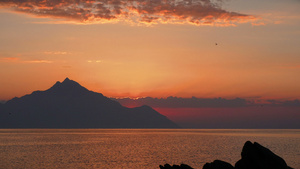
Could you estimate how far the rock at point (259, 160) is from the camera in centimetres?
4516

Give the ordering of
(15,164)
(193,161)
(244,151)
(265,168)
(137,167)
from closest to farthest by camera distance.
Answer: (265,168) < (244,151) < (137,167) < (15,164) < (193,161)

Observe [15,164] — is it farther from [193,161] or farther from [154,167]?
[193,161]

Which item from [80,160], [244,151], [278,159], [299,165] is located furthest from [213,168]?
[80,160]

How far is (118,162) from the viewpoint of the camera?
96312 millimetres

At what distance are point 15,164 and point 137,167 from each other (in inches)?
1216

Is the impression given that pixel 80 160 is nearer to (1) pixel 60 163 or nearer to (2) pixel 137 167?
(1) pixel 60 163

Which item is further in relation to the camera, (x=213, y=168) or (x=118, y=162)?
(x=118, y=162)

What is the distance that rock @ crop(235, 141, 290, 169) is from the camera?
45.2 meters

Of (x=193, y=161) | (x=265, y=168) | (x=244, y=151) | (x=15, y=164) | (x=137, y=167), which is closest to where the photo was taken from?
(x=265, y=168)

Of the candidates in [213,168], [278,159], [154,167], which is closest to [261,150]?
[278,159]

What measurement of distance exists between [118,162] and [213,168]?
52393 mm

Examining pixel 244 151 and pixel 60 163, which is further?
pixel 60 163

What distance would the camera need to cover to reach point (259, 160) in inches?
1794

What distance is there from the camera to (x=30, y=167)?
286 ft
